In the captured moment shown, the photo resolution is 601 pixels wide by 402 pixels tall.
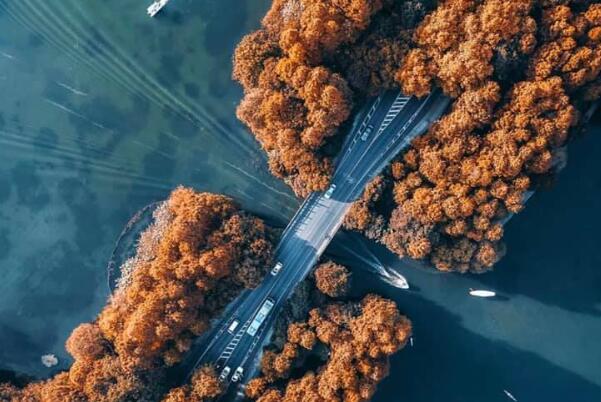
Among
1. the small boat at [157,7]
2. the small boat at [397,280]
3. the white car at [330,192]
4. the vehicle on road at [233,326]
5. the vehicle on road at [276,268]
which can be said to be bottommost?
the vehicle on road at [233,326]

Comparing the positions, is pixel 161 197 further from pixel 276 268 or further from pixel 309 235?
pixel 309 235

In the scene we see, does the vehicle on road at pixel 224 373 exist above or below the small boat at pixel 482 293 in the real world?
below

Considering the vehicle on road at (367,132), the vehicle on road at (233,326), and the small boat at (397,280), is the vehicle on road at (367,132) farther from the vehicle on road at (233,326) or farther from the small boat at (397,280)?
the vehicle on road at (233,326)

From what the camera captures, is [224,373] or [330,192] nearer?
[224,373]

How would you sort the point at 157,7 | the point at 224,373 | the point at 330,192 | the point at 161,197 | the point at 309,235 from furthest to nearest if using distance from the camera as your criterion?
the point at 161,197, the point at 157,7, the point at 309,235, the point at 330,192, the point at 224,373

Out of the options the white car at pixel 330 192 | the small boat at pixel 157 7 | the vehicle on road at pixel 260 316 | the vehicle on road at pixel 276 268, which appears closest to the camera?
the vehicle on road at pixel 276 268

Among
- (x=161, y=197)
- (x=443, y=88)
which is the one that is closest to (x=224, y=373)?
(x=161, y=197)

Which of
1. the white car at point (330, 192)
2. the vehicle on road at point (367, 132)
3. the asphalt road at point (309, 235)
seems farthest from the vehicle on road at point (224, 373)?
the vehicle on road at point (367, 132)
